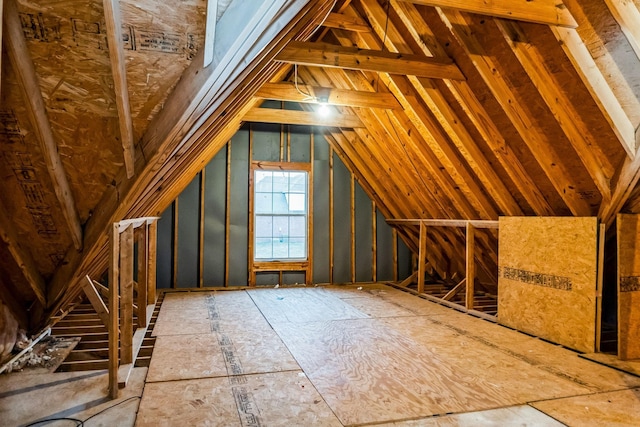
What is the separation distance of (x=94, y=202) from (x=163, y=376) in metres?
1.30

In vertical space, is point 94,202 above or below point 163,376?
above

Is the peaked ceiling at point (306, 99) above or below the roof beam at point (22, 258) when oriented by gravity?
above

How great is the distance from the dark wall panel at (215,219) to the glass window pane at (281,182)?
0.86 meters

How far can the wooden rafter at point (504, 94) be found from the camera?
11.5 feet

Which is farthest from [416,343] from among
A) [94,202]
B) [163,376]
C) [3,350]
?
[3,350]

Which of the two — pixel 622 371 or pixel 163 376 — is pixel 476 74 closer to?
pixel 622 371

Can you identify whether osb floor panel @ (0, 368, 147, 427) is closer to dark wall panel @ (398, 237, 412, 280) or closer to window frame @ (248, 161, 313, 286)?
window frame @ (248, 161, 313, 286)

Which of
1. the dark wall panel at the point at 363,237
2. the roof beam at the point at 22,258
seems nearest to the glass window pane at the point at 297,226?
the dark wall panel at the point at 363,237

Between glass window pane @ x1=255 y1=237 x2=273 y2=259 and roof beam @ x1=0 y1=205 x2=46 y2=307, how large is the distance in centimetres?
401

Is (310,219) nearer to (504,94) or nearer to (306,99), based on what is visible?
(306,99)

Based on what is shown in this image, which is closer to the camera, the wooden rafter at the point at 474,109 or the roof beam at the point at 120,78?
the roof beam at the point at 120,78

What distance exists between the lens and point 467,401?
2547mm

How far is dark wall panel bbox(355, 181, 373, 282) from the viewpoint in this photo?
7395 mm

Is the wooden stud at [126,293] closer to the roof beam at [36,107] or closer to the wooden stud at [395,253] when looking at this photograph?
the roof beam at [36,107]
